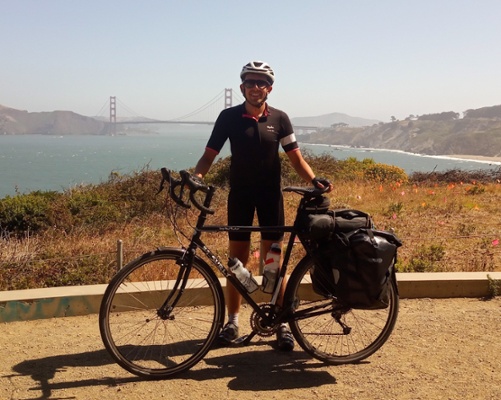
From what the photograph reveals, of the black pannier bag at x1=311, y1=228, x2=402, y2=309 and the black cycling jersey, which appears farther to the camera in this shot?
the black cycling jersey

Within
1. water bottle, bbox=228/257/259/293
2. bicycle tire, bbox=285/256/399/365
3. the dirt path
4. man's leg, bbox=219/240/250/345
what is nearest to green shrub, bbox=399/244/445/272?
the dirt path

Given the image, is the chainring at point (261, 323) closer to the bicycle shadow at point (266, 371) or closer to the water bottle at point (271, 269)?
the water bottle at point (271, 269)

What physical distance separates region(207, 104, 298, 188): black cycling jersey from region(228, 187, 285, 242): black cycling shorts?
6 centimetres

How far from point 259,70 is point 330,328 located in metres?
1.95

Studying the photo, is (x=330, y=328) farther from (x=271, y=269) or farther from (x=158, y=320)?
(x=158, y=320)

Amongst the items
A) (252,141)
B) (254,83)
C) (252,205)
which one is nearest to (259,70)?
(254,83)

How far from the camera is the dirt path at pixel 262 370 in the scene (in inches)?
133

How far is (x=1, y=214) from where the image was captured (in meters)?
11.7

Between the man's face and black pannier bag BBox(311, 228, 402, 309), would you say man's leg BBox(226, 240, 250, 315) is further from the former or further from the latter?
the man's face

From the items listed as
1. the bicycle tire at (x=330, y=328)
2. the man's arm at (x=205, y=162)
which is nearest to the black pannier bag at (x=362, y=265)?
the bicycle tire at (x=330, y=328)

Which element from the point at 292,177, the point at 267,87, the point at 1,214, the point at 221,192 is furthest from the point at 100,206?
the point at 267,87

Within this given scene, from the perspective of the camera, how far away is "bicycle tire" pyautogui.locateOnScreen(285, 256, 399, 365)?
12.4 feet

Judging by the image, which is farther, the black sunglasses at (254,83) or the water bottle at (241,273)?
the black sunglasses at (254,83)

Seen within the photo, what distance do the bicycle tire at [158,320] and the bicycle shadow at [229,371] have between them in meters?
0.13
